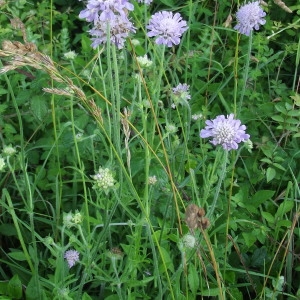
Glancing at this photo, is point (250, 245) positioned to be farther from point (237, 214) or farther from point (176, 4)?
point (176, 4)

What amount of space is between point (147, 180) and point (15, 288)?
403mm

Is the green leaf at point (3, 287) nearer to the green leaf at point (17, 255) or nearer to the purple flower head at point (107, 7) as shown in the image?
the green leaf at point (17, 255)

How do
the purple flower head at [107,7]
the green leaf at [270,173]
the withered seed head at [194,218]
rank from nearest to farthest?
1. the withered seed head at [194,218]
2. the purple flower head at [107,7]
3. the green leaf at [270,173]

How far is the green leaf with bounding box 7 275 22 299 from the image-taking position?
125 centimetres

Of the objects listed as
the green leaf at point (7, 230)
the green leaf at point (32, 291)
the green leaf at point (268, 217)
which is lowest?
the green leaf at point (7, 230)

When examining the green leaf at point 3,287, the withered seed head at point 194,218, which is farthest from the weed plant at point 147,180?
the withered seed head at point 194,218

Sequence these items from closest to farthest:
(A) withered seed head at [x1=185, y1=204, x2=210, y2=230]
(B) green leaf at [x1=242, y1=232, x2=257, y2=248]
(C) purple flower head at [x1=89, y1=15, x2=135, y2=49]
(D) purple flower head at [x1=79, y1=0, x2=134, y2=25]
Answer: (A) withered seed head at [x1=185, y1=204, x2=210, y2=230] → (D) purple flower head at [x1=79, y1=0, x2=134, y2=25] → (C) purple flower head at [x1=89, y1=15, x2=135, y2=49] → (B) green leaf at [x1=242, y1=232, x2=257, y2=248]

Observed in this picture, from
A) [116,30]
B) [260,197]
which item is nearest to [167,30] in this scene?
[116,30]

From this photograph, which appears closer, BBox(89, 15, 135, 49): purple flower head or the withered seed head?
the withered seed head

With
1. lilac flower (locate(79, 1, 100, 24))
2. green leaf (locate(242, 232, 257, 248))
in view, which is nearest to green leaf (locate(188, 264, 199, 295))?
green leaf (locate(242, 232, 257, 248))

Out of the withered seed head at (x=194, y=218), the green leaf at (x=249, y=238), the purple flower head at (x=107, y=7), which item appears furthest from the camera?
the green leaf at (x=249, y=238)

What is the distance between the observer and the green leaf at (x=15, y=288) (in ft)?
4.11

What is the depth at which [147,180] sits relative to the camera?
3.55 ft

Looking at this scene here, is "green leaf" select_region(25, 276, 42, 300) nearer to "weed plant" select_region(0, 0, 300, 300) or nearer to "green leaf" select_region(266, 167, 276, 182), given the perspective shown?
"weed plant" select_region(0, 0, 300, 300)
